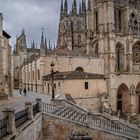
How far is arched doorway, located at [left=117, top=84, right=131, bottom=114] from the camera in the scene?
183 ft

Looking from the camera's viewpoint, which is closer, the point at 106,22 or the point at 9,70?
the point at 9,70

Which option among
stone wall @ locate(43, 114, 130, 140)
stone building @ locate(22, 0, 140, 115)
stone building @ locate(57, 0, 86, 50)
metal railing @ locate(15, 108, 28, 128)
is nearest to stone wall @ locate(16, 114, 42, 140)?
metal railing @ locate(15, 108, 28, 128)

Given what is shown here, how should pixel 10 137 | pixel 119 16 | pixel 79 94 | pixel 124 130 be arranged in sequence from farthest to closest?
pixel 119 16, pixel 79 94, pixel 124 130, pixel 10 137

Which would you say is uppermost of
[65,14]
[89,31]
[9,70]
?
[65,14]

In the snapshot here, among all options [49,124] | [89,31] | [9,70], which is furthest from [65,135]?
[89,31]

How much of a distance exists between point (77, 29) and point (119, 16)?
15.1 m

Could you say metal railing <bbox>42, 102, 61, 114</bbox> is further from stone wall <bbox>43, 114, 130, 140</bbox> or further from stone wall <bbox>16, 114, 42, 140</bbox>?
stone wall <bbox>16, 114, 42, 140</bbox>

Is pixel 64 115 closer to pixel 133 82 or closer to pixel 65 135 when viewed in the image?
pixel 65 135

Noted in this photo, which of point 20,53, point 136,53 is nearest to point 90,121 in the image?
point 136,53

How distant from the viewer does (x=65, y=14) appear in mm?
74938

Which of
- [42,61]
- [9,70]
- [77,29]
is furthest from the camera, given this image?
A: [77,29]

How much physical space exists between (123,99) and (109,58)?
304 inches

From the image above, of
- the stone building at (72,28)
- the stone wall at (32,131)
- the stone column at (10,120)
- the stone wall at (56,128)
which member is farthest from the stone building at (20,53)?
the stone column at (10,120)

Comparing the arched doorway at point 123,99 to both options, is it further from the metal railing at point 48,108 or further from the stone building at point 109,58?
the metal railing at point 48,108
